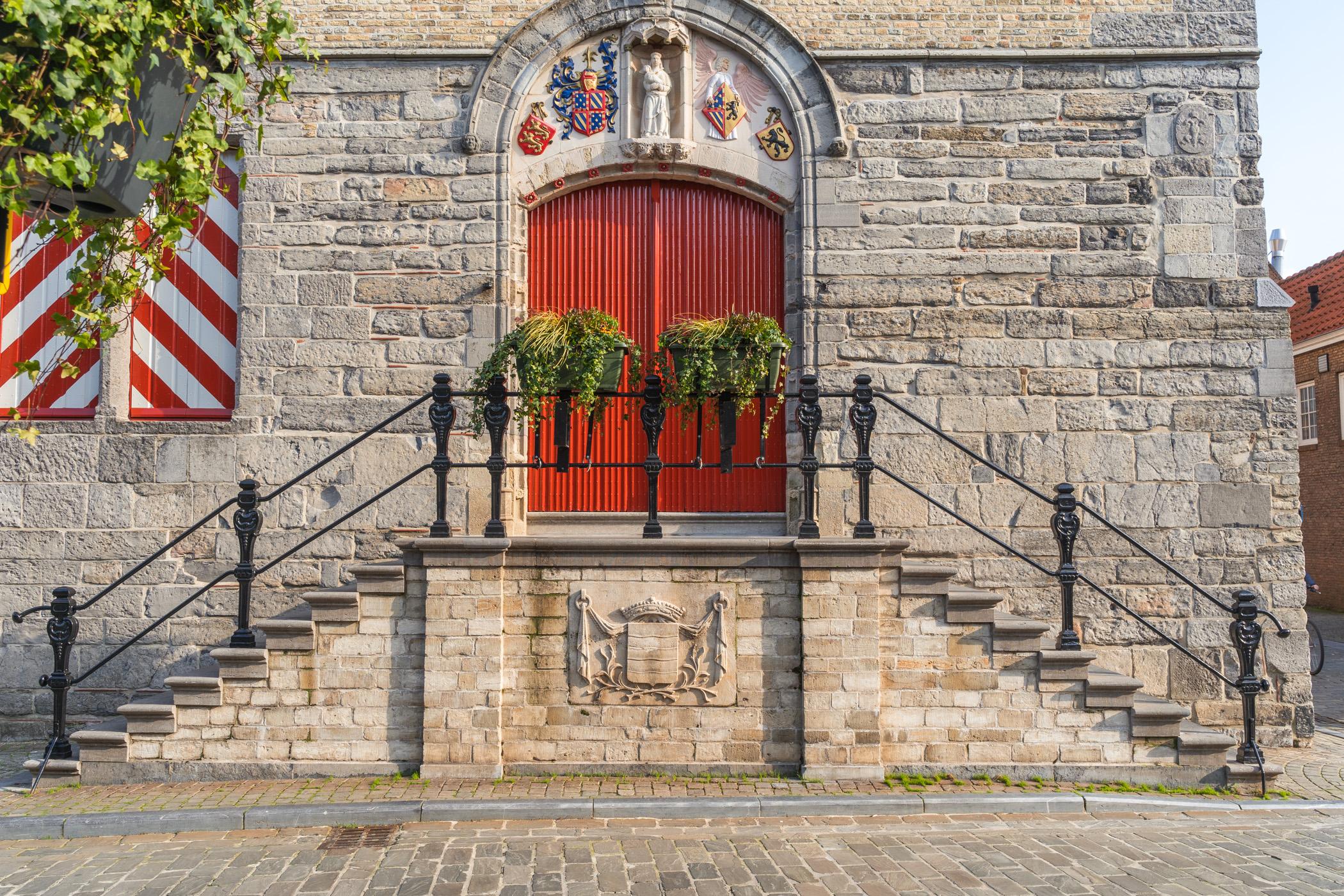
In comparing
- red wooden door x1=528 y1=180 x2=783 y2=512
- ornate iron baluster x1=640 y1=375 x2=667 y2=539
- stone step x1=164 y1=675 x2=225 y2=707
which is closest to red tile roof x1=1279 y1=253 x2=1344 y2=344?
red wooden door x1=528 y1=180 x2=783 y2=512

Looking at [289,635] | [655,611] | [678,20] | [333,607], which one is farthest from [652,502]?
[678,20]

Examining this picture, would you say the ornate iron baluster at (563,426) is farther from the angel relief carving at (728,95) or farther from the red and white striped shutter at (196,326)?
the red and white striped shutter at (196,326)

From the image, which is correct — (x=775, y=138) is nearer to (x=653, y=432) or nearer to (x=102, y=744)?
(x=653, y=432)

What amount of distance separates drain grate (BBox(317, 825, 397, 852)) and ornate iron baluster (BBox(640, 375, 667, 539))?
2.35 metres

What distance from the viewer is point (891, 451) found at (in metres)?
7.78

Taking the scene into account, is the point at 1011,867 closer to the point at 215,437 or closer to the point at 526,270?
the point at 526,270

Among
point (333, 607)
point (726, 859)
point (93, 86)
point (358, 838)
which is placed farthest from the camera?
point (333, 607)

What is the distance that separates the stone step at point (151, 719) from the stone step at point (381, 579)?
1.43 metres

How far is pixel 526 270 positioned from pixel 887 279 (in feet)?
10.1

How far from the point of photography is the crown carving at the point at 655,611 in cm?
624

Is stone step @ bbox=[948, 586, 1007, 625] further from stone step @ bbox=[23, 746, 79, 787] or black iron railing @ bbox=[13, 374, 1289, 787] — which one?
stone step @ bbox=[23, 746, 79, 787]

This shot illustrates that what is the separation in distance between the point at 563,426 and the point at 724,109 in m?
3.44

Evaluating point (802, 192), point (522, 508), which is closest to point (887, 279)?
point (802, 192)

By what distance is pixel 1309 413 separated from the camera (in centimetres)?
1830
